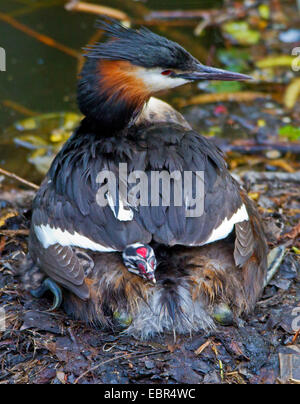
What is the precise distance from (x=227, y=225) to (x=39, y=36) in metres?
4.82

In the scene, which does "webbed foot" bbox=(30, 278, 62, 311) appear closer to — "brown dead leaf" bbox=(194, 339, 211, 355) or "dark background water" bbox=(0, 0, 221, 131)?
"brown dead leaf" bbox=(194, 339, 211, 355)

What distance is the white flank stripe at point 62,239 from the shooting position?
3.73m

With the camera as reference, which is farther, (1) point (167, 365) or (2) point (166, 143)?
(2) point (166, 143)

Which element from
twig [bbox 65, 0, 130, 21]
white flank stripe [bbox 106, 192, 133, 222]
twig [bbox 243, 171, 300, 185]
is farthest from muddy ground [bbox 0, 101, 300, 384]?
twig [bbox 65, 0, 130, 21]

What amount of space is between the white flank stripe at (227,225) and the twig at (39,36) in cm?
412

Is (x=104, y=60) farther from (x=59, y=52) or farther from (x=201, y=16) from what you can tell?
(x=201, y=16)

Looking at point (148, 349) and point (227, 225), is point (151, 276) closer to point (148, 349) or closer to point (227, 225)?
point (148, 349)

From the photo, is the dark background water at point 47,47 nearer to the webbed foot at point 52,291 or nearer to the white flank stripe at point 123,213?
the webbed foot at point 52,291

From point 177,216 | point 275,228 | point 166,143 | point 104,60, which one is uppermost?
point 104,60

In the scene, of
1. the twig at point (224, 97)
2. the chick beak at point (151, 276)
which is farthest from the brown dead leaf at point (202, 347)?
the twig at point (224, 97)

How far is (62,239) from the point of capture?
12.8 feet

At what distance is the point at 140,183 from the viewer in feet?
12.5
